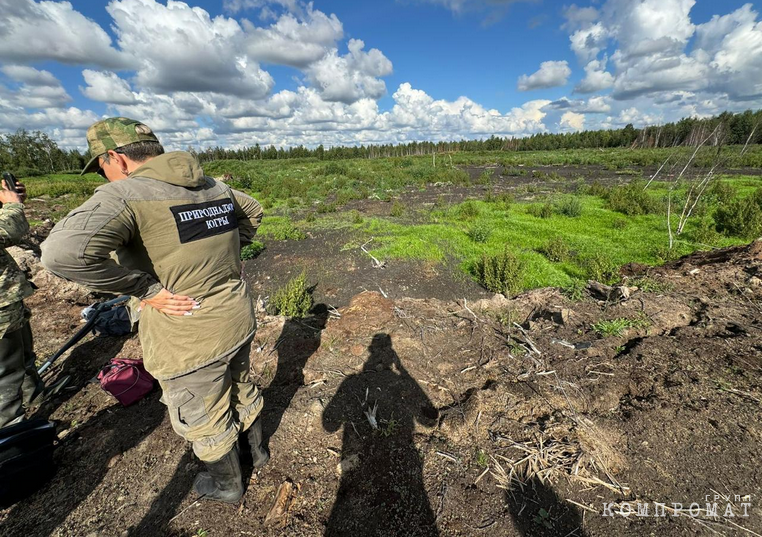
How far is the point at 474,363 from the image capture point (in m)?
3.58

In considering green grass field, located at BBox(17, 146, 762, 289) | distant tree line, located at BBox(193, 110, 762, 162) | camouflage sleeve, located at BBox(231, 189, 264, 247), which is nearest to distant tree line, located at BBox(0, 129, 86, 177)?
distant tree line, located at BBox(193, 110, 762, 162)

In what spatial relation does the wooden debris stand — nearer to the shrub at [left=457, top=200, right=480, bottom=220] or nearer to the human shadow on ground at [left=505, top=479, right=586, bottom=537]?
the human shadow on ground at [left=505, top=479, right=586, bottom=537]

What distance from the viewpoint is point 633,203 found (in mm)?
11727

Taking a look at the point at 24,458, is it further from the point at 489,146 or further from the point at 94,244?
the point at 489,146

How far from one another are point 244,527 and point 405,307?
319cm

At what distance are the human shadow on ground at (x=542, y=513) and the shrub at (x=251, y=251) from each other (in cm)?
745

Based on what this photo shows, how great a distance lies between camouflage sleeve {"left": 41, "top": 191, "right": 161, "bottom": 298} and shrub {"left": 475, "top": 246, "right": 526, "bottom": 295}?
19.3ft

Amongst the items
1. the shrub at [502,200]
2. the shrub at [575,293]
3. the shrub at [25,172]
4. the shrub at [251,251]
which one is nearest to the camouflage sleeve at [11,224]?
the shrub at [251,251]

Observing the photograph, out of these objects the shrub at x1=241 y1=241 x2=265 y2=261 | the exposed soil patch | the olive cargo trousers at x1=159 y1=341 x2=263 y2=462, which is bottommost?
the exposed soil patch

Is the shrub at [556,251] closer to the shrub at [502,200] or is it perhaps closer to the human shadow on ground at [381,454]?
the shrub at [502,200]

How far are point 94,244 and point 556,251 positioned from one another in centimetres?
864

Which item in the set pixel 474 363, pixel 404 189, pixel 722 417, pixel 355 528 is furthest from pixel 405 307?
pixel 404 189

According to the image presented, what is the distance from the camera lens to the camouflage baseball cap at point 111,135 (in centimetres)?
168

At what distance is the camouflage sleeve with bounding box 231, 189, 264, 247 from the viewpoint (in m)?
2.39
